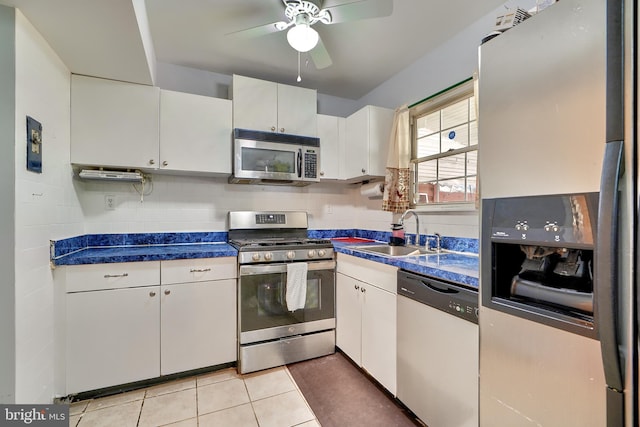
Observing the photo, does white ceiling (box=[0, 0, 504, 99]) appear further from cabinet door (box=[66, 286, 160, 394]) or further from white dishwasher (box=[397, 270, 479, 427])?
white dishwasher (box=[397, 270, 479, 427])

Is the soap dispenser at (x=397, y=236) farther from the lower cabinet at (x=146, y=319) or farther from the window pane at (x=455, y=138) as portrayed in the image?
the lower cabinet at (x=146, y=319)

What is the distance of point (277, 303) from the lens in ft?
7.47

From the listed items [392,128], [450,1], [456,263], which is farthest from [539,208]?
[392,128]

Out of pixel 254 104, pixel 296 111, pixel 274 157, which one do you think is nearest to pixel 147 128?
pixel 254 104

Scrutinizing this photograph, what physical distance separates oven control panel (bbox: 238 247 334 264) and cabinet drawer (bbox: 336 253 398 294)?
0.15m

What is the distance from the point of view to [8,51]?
1.30 meters

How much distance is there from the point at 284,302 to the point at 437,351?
4.03ft

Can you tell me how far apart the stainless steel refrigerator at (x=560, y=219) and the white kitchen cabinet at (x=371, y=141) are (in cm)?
146

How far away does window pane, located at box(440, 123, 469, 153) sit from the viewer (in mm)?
2176

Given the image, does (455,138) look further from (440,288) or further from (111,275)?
(111,275)

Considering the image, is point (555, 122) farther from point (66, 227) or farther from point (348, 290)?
point (66, 227)

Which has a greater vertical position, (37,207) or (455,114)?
(455,114)

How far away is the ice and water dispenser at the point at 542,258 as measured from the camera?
842 mm

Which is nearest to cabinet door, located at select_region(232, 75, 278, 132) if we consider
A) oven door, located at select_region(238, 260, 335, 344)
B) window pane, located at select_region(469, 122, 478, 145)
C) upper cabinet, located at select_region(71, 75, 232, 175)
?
upper cabinet, located at select_region(71, 75, 232, 175)
